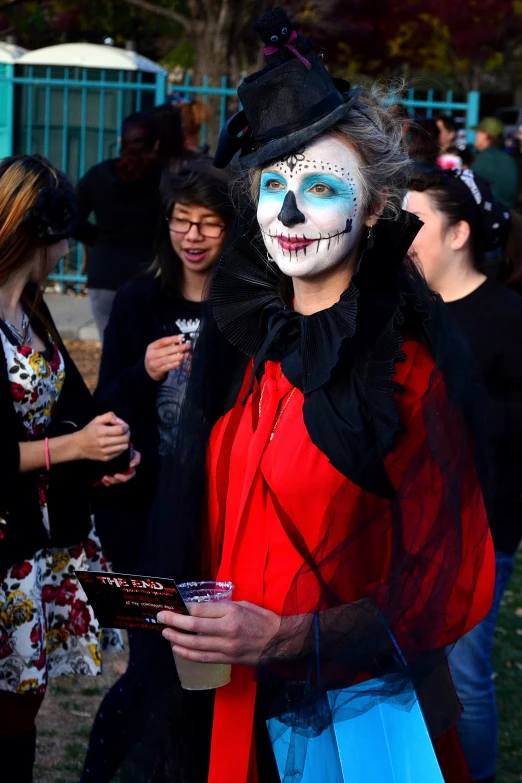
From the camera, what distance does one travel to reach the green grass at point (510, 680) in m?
4.16

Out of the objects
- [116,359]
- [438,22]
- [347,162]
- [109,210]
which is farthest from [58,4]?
[347,162]

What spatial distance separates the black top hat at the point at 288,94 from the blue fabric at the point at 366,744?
1.08 metres

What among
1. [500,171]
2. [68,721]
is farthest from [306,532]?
[500,171]

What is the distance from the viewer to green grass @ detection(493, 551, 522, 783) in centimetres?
416

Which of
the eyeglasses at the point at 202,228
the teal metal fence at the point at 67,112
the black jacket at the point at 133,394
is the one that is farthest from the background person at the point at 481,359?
the teal metal fence at the point at 67,112

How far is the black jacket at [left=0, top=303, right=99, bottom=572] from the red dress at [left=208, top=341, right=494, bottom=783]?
0.88 metres

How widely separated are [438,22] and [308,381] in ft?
76.0

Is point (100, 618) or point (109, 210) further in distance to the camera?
point (109, 210)

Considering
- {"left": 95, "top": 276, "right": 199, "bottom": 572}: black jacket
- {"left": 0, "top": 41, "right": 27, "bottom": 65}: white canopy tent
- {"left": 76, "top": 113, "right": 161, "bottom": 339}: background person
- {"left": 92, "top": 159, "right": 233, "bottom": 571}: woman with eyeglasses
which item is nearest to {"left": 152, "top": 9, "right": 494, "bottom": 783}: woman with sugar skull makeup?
{"left": 95, "top": 276, "right": 199, "bottom": 572}: black jacket

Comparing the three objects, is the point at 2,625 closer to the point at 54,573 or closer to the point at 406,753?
the point at 54,573

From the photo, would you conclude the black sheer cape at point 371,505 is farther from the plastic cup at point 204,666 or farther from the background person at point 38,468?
the background person at point 38,468

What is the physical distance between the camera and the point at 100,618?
2229 mm

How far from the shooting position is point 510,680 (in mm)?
4824

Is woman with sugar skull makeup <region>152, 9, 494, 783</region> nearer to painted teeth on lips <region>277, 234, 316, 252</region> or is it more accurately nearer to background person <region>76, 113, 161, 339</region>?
painted teeth on lips <region>277, 234, 316, 252</region>
